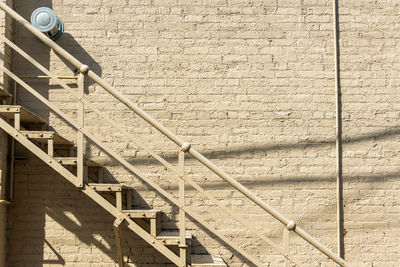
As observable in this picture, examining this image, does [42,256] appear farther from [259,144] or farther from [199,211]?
[259,144]

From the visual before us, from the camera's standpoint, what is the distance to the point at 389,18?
5.30 meters

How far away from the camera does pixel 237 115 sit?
5133 millimetres

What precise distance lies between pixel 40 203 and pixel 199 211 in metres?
1.79

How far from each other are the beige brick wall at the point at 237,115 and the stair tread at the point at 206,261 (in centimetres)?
25

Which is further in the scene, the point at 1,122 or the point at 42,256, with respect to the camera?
the point at 42,256

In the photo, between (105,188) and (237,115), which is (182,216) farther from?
(237,115)

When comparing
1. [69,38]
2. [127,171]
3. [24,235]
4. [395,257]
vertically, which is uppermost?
[69,38]

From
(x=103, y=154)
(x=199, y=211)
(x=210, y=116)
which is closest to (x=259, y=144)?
(x=210, y=116)

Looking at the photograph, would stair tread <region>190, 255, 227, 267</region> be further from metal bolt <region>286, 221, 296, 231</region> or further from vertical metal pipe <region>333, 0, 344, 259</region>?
vertical metal pipe <region>333, 0, 344, 259</region>

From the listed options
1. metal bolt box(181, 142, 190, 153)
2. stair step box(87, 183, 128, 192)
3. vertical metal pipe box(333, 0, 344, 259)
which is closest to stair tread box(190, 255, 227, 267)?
stair step box(87, 183, 128, 192)

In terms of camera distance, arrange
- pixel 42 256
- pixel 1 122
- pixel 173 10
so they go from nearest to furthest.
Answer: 1. pixel 1 122
2. pixel 42 256
3. pixel 173 10

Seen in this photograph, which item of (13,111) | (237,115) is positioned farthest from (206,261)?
(13,111)

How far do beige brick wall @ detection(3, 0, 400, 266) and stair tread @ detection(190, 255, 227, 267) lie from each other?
0.25 m

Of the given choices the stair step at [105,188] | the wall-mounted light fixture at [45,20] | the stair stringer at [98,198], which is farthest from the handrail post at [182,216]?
the wall-mounted light fixture at [45,20]
